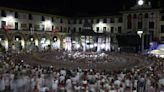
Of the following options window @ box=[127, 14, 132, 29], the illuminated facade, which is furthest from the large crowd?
window @ box=[127, 14, 132, 29]

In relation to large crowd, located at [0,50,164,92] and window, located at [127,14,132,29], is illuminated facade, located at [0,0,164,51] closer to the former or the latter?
window, located at [127,14,132,29]

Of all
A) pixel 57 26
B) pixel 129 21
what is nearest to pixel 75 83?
pixel 129 21

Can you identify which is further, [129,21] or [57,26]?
[57,26]

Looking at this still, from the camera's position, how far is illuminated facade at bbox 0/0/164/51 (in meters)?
53.1

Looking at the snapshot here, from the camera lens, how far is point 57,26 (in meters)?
67.8

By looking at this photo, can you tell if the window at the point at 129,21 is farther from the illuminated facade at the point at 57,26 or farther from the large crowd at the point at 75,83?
the large crowd at the point at 75,83

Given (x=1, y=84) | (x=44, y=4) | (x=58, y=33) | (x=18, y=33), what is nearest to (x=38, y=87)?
(x=1, y=84)

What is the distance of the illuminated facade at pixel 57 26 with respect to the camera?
53.1m

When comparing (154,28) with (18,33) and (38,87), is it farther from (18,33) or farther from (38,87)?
(38,87)

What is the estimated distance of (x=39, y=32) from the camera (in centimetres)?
5925

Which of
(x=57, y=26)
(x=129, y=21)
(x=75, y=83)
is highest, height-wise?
(x=129, y=21)

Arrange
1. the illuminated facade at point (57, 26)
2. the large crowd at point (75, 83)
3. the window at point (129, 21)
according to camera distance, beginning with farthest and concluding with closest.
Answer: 1. the window at point (129, 21)
2. the illuminated facade at point (57, 26)
3. the large crowd at point (75, 83)

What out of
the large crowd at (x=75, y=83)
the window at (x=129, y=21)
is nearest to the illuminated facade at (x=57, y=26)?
the window at (x=129, y=21)

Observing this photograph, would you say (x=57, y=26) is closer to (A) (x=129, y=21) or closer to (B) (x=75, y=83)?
(A) (x=129, y=21)
